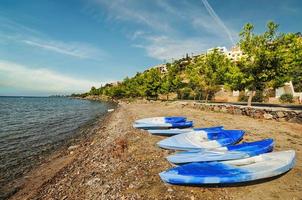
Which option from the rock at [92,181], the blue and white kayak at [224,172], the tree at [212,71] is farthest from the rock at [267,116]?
the tree at [212,71]

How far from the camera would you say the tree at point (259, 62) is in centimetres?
2383

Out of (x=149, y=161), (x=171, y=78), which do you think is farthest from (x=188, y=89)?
(x=149, y=161)

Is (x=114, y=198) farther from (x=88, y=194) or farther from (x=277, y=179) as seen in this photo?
(x=277, y=179)

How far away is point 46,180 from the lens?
31.6ft

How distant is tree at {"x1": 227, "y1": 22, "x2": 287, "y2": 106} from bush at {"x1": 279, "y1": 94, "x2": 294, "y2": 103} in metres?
21.9

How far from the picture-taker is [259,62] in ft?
79.5

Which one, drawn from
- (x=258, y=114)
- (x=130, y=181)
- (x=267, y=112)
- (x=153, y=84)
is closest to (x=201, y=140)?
Answer: (x=130, y=181)

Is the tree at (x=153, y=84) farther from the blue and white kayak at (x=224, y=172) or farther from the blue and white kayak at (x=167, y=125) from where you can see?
the blue and white kayak at (x=224, y=172)

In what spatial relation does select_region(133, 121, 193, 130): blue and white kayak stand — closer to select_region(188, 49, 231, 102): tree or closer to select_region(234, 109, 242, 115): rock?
select_region(234, 109, 242, 115): rock

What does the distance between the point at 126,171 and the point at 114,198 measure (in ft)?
6.75

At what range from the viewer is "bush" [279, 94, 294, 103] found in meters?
42.8

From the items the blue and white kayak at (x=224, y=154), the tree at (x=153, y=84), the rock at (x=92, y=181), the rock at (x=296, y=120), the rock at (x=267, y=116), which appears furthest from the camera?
the tree at (x=153, y=84)

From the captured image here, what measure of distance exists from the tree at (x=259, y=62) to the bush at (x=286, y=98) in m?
21.9

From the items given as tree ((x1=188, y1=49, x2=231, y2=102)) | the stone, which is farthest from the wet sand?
tree ((x1=188, y1=49, x2=231, y2=102))
